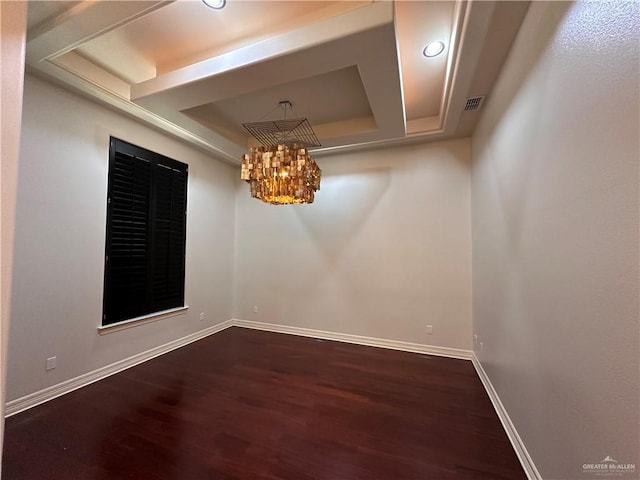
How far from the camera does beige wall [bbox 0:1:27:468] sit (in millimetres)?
1013

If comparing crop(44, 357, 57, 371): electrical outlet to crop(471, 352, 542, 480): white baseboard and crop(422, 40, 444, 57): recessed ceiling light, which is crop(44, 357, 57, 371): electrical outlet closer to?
crop(471, 352, 542, 480): white baseboard

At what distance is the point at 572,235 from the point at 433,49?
6.26 ft

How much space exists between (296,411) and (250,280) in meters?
2.73

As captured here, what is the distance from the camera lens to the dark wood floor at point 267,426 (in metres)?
1.66

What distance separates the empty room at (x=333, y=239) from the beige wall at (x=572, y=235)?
0.5 inches

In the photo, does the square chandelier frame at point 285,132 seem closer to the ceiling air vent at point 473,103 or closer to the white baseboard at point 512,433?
the ceiling air vent at point 473,103

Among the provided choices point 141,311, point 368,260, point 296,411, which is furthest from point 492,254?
point 141,311

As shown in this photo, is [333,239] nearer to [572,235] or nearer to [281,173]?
[281,173]

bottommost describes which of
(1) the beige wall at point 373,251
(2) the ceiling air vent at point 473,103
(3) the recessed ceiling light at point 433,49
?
(1) the beige wall at point 373,251

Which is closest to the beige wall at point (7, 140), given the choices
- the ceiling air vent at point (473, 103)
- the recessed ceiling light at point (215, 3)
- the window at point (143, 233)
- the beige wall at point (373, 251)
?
the recessed ceiling light at point (215, 3)

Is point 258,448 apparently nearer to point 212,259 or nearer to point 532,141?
point 532,141

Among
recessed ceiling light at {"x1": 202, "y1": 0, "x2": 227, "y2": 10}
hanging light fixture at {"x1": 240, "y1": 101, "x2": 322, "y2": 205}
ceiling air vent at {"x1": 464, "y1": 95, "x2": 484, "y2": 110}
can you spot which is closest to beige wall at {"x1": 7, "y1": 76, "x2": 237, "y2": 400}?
hanging light fixture at {"x1": 240, "y1": 101, "x2": 322, "y2": 205}

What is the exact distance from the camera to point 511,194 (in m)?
1.96

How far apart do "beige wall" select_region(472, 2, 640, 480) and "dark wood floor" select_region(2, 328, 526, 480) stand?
52cm
